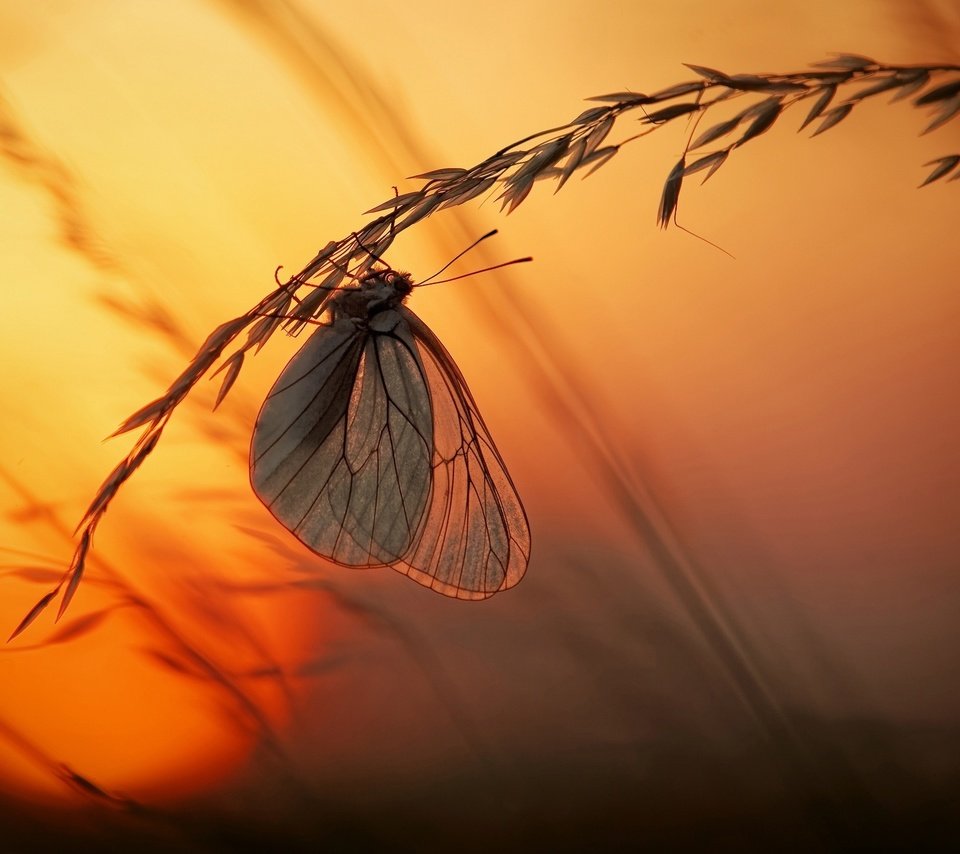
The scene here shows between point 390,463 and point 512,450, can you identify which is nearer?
point 390,463

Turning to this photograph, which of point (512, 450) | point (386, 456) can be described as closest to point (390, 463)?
point (386, 456)

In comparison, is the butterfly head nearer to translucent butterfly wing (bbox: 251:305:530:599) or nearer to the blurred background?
translucent butterfly wing (bbox: 251:305:530:599)

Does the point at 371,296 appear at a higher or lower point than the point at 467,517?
higher

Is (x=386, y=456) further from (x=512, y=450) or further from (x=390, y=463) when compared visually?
(x=512, y=450)

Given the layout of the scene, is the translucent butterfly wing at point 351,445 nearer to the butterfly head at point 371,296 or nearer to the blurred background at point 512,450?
the butterfly head at point 371,296

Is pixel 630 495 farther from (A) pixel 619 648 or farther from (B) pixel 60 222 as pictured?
(B) pixel 60 222

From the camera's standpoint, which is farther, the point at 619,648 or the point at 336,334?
the point at 619,648

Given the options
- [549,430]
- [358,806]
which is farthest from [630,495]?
[358,806]
